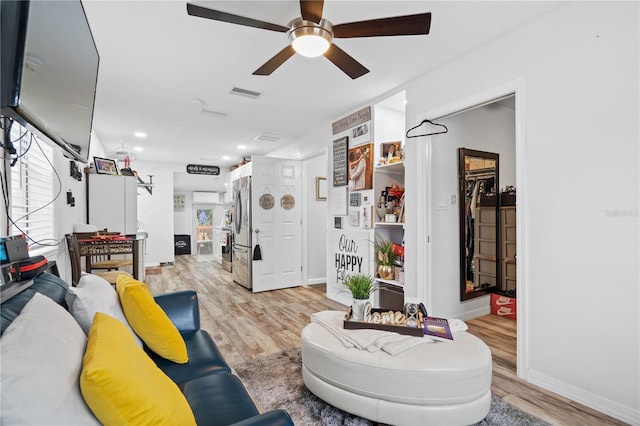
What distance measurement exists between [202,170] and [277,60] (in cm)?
633

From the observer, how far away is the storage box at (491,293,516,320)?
359 cm

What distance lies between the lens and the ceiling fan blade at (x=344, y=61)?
7.04ft

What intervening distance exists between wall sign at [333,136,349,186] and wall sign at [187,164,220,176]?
4.73 meters

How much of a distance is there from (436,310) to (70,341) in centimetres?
305

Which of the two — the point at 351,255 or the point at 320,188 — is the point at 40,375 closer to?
the point at 351,255

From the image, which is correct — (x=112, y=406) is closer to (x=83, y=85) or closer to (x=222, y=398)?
(x=222, y=398)

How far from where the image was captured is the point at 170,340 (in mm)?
1617

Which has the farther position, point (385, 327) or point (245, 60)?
point (245, 60)

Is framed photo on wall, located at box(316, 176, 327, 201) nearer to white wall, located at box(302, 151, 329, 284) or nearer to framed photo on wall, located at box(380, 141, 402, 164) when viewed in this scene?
white wall, located at box(302, 151, 329, 284)

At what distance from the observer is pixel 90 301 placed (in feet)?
4.46

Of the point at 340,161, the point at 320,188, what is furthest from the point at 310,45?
the point at 320,188

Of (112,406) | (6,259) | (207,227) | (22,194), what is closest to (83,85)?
(6,259)

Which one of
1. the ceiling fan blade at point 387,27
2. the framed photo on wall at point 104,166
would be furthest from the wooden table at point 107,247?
the ceiling fan blade at point 387,27

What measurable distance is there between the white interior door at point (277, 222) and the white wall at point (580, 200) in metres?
3.49
